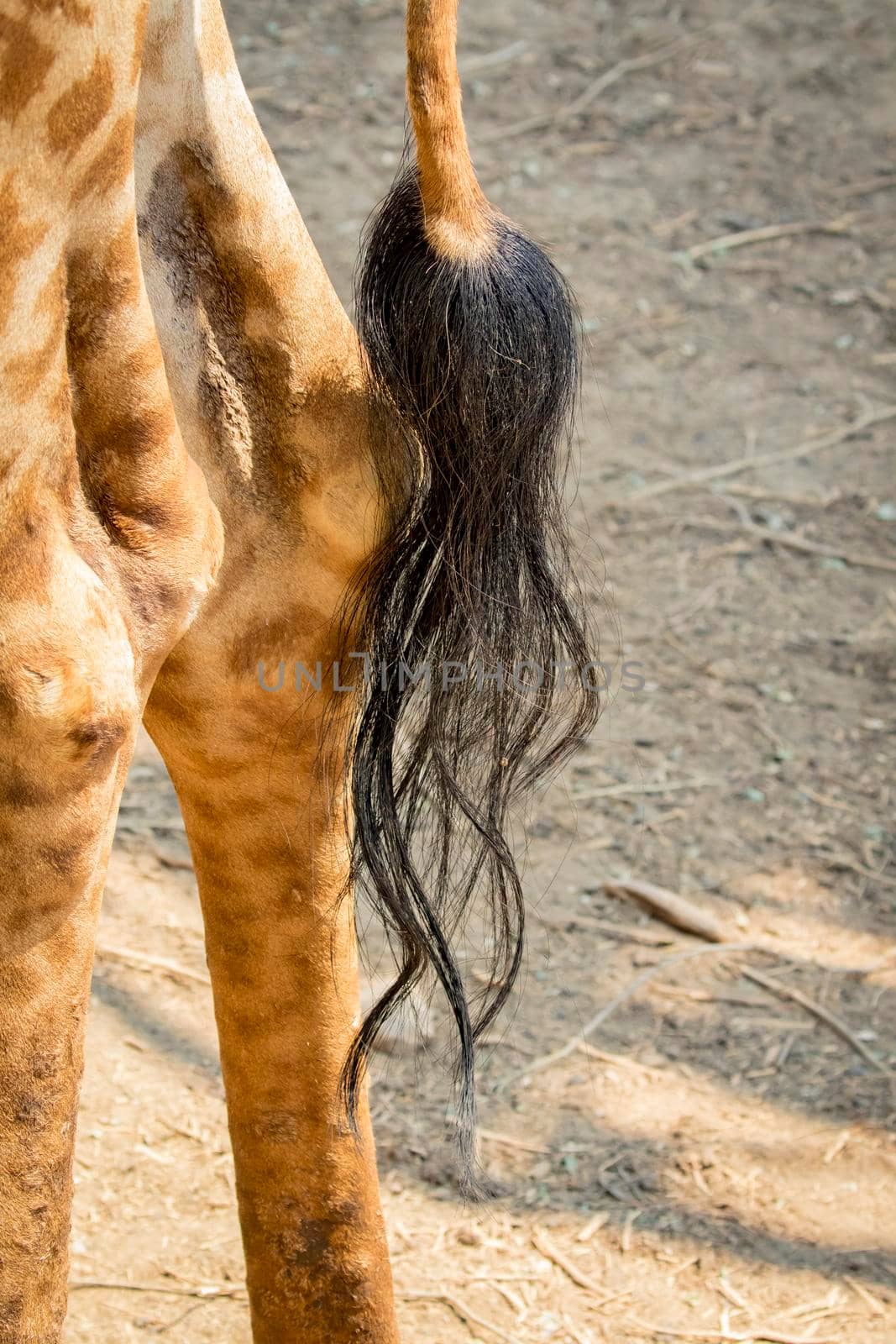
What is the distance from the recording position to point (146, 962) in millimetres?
1838

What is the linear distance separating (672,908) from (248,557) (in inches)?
47.5

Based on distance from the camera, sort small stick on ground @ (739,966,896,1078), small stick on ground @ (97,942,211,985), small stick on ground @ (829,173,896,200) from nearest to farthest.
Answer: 1. small stick on ground @ (739,966,896,1078)
2. small stick on ground @ (97,942,211,985)
3. small stick on ground @ (829,173,896,200)

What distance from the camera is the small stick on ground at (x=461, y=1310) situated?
1.38 metres

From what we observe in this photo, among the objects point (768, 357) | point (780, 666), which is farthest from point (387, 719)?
point (768, 357)

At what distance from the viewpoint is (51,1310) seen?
0.83 meters

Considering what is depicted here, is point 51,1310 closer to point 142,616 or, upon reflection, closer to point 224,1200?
point 142,616

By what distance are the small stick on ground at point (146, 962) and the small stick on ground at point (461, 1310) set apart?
0.52 m

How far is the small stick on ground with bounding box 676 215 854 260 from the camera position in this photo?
3.43 meters

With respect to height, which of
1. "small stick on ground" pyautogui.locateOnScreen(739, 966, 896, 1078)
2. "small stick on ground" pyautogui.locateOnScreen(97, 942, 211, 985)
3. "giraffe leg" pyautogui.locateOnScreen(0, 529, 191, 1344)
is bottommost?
"small stick on ground" pyautogui.locateOnScreen(739, 966, 896, 1078)

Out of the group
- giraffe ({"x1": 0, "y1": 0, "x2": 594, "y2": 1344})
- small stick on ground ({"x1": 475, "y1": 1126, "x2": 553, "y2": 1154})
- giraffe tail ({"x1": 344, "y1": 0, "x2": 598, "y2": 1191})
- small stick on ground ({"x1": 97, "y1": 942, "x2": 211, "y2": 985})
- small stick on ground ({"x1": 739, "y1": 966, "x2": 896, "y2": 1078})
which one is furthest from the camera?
small stick on ground ({"x1": 97, "y1": 942, "x2": 211, "y2": 985})

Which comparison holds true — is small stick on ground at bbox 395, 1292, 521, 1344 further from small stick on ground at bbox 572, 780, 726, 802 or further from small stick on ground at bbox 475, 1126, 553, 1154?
small stick on ground at bbox 572, 780, 726, 802

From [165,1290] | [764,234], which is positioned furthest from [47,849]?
[764,234]

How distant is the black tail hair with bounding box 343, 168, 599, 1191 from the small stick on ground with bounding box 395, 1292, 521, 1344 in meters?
0.45

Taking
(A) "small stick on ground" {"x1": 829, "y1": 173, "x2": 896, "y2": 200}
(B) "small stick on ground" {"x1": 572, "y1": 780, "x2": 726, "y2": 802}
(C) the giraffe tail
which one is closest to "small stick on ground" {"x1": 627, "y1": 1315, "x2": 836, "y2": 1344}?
(C) the giraffe tail
